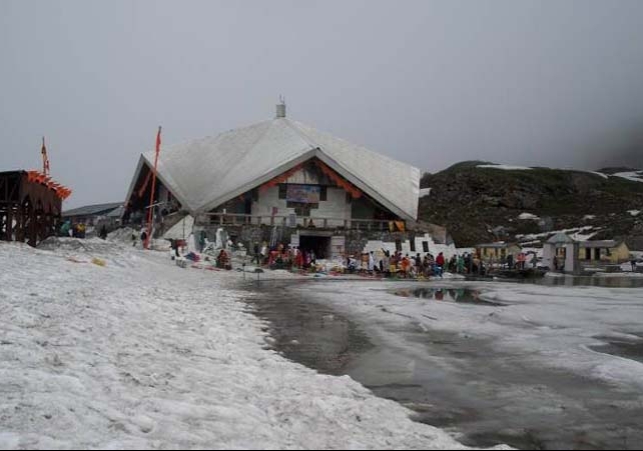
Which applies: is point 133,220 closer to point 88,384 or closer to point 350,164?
point 350,164

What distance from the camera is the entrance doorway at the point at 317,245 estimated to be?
132ft

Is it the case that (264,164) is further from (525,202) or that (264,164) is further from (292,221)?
(525,202)

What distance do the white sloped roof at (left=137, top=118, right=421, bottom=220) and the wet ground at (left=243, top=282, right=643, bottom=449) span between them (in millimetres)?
32372

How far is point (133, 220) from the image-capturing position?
5775 centimetres

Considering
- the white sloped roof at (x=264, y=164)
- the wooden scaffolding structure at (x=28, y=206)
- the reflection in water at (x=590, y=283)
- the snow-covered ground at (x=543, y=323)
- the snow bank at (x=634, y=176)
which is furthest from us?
the snow bank at (x=634, y=176)

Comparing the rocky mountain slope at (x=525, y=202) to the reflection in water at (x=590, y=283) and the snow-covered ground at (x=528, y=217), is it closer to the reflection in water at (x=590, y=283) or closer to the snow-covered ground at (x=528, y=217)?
the snow-covered ground at (x=528, y=217)

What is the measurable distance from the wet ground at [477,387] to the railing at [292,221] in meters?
29.5

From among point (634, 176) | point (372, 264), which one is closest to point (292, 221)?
point (372, 264)

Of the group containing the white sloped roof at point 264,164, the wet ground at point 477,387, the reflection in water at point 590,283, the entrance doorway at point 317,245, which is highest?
the white sloped roof at point 264,164

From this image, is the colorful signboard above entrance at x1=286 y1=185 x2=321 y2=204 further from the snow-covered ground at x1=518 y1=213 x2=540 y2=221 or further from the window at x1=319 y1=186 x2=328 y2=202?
the snow-covered ground at x1=518 y1=213 x2=540 y2=221

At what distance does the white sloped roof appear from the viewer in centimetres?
4219

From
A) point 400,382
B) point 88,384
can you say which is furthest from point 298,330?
point 88,384

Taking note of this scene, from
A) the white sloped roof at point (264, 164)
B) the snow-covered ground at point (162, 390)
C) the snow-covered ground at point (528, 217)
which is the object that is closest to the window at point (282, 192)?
the white sloped roof at point (264, 164)

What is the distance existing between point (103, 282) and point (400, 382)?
884 centimetres
